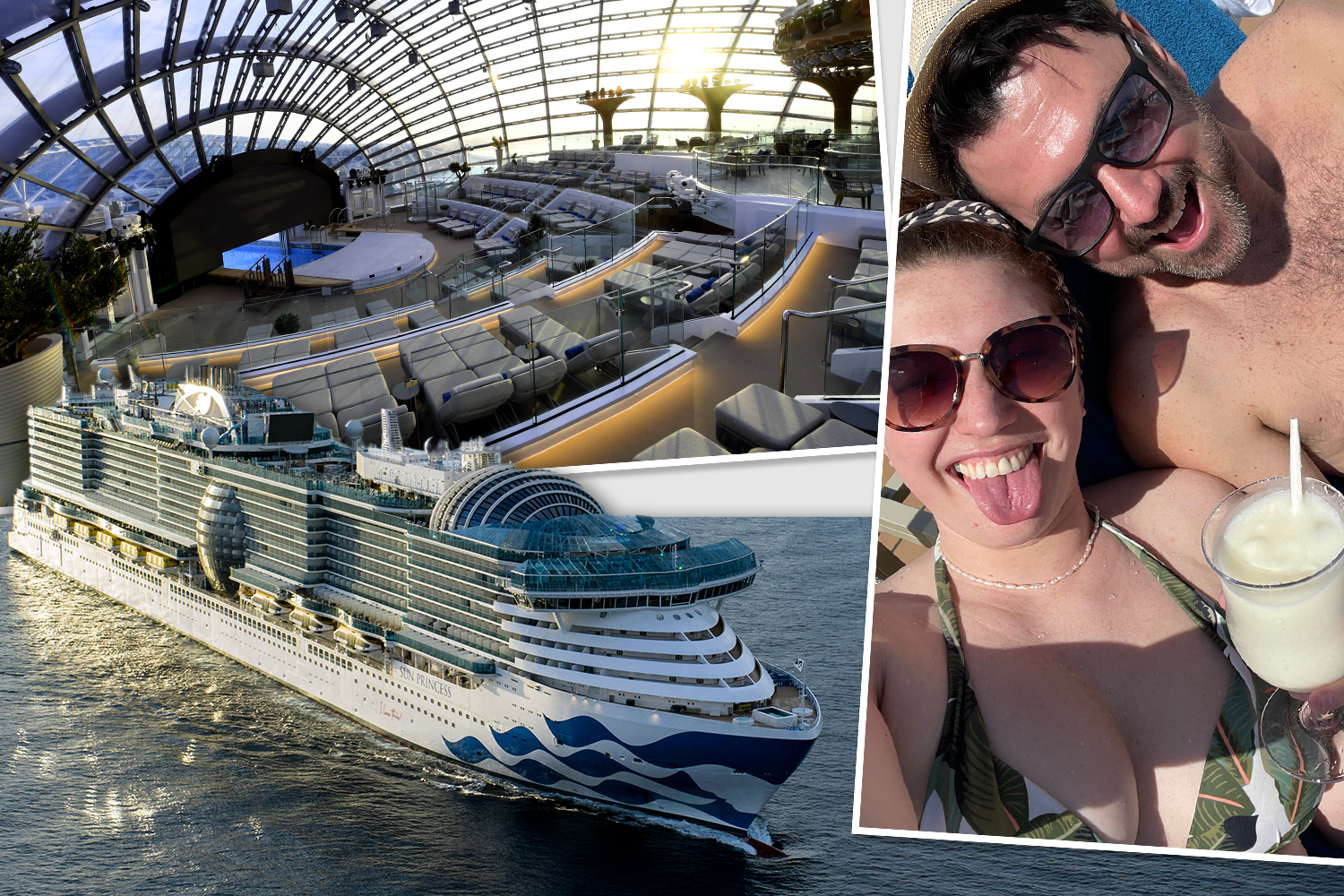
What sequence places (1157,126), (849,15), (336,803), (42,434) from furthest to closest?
(42,434), (336,803), (849,15), (1157,126)

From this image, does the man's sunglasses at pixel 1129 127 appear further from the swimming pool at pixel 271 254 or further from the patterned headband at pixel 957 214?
the swimming pool at pixel 271 254

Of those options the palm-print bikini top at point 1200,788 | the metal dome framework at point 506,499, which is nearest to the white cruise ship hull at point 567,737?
the metal dome framework at point 506,499

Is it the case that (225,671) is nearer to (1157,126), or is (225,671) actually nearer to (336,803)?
(336,803)

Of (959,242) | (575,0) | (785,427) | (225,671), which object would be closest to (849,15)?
(575,0)

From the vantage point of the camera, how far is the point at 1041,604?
1.54 meters

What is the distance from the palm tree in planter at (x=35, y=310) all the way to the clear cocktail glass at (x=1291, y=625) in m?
7.91

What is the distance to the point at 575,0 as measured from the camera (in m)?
5.43

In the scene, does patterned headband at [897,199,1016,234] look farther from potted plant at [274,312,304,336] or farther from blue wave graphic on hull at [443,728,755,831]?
blue wave graphic on hull at [443,728,755,831]

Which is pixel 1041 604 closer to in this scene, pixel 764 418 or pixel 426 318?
pixel 764 418

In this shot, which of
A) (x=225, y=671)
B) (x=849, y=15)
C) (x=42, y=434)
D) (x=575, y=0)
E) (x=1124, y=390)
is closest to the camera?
(x=1124, y=390)

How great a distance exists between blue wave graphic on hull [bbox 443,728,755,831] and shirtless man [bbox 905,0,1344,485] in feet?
25.0

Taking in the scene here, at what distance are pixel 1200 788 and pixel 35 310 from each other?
11.7 m

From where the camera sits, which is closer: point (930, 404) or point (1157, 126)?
point (1157, 126)

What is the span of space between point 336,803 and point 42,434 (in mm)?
8202
